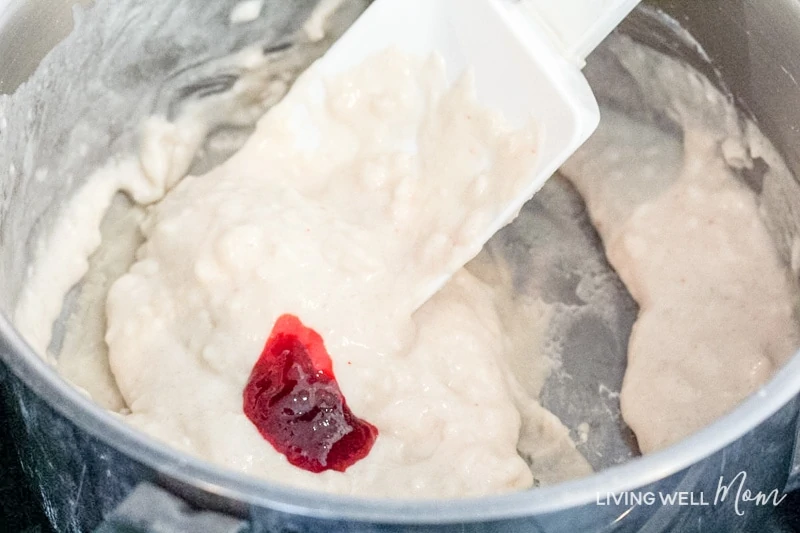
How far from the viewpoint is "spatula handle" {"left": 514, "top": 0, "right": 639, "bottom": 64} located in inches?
36.0

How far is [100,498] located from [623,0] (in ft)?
2.34

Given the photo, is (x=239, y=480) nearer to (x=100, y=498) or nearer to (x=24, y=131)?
(x=100, y=498)

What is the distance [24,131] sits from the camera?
0.92 metres

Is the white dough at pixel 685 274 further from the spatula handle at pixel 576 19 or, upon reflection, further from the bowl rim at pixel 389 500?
the bowl rim at pixel 389 500

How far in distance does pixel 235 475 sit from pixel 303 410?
0.36 meters

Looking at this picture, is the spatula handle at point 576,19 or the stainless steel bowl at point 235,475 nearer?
the stainless steel bowl at point 235,475

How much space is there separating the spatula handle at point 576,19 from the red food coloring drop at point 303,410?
1.51 feet

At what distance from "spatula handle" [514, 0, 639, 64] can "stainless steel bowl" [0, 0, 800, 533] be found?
0.20 meters

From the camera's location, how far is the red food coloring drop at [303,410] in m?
0.89

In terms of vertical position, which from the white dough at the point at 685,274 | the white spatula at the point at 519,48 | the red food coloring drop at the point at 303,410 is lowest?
the white dough at the point at 685,274

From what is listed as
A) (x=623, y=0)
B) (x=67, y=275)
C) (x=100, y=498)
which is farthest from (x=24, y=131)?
(x=623, y=0)

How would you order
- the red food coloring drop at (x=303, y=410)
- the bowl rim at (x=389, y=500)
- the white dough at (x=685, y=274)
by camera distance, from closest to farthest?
the bowl rim at (x=389, y=500) < the red food coloring drop at (x=303, y=410) < the white dough at (x=685, y=274)

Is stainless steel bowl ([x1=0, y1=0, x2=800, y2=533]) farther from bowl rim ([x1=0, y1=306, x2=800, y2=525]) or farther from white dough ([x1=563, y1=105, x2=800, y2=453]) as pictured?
white dough ([x1=563, y1=105, x2=800, y2=453])

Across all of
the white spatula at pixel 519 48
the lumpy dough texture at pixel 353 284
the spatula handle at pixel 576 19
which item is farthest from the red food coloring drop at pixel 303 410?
the spatula handle at pixel 576 19
